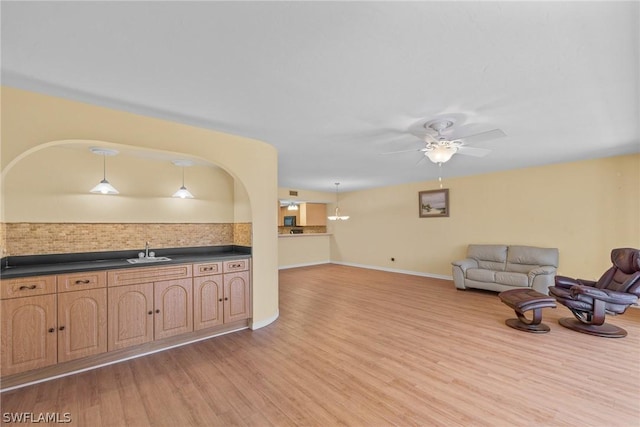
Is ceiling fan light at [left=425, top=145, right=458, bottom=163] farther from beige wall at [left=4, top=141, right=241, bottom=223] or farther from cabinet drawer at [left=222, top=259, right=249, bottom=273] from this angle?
beige wall at [left=4, top=141, right=241, bottom=223]

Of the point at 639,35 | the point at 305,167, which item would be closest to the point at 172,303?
the point at 305,167

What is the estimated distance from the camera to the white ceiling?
1481 millimetres

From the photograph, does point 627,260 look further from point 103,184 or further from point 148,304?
point 103,184

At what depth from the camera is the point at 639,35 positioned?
1.68m

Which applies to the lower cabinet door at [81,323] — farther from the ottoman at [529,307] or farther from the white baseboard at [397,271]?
the white baseboard at [397,271]

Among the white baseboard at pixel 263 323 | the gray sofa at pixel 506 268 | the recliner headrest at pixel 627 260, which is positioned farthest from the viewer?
the gray sofa at pixel 506 268

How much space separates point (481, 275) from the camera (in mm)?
5340

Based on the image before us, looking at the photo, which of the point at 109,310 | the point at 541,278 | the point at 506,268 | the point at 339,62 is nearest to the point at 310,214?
the point at 506,268

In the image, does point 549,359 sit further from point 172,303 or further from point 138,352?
point 138,352

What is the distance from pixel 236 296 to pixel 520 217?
227 inches

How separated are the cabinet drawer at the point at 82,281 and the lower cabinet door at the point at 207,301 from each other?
2.85 ft

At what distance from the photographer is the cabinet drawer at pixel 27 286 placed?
2225 mm

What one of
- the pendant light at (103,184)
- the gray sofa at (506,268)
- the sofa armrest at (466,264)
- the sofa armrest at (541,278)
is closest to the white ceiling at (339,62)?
the pendant light at (103,184)

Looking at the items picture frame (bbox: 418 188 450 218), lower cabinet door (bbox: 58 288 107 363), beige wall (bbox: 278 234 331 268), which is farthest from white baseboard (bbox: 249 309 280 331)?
picture frame (bbox: 418 188 450 218)
